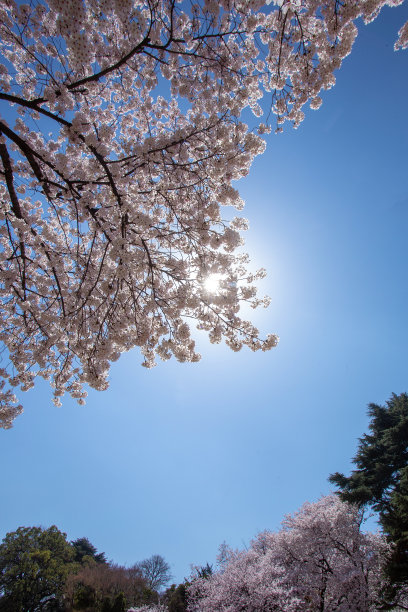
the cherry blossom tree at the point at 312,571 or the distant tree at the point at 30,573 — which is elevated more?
the distant tree at the point at 30,573

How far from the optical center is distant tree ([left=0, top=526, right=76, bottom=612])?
18.8m

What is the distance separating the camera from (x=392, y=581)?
732cm

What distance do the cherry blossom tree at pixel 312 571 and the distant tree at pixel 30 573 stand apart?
1291 centimetres

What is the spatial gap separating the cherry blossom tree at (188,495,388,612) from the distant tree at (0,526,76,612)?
1291cm

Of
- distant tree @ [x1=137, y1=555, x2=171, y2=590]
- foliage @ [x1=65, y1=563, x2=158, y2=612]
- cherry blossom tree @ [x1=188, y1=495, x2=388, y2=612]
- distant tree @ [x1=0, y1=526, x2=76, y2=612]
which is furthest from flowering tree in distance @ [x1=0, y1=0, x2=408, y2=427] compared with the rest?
distant tree @ [x1=137, y1=555, x2=171, y2=590]

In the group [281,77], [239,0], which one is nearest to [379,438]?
[281,77]

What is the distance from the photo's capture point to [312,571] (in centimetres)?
1055

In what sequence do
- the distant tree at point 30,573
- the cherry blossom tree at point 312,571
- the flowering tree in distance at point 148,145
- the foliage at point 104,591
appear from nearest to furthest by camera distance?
the flowering tree in distance at point 148,145 < the cherry blossom tree at point 312,571 < the foliage at point 104,591 < the distant tree at point 30,573

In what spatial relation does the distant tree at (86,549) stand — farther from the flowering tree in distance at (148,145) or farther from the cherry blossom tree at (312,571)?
the flowering tree in distance at (148,145)

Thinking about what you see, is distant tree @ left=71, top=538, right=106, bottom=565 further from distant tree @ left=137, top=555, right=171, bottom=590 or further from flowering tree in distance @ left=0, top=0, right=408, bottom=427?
flowering tree in distance @ left=0, top=0, right=408, bottom=427

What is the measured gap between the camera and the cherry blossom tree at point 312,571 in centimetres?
956

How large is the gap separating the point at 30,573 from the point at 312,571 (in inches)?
789

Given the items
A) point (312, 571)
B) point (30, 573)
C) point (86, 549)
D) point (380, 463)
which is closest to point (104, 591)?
point (30, 573)

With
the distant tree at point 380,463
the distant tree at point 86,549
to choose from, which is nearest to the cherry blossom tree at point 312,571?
the distant tree at point 380,463
